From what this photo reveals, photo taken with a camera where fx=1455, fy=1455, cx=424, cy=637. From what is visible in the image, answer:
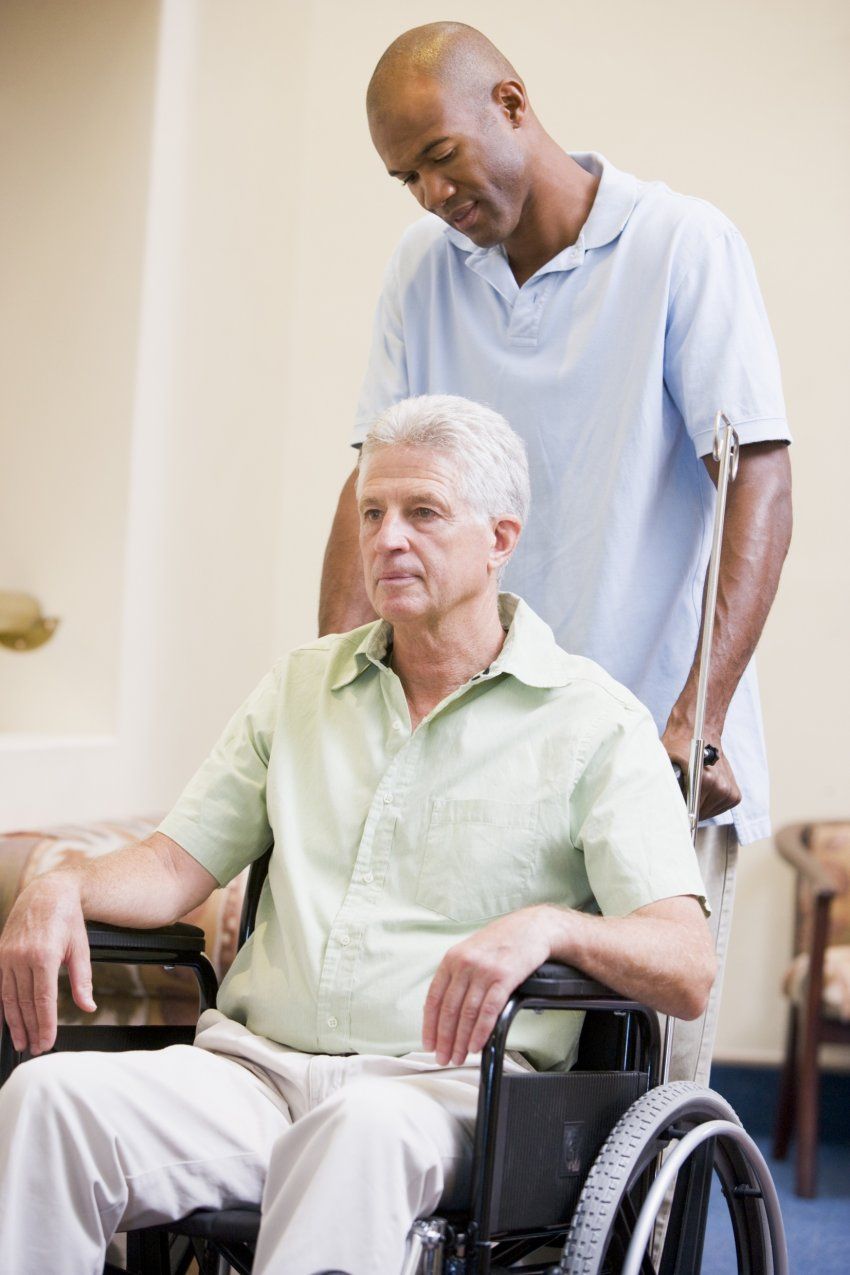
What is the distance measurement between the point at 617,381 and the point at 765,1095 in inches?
93.2

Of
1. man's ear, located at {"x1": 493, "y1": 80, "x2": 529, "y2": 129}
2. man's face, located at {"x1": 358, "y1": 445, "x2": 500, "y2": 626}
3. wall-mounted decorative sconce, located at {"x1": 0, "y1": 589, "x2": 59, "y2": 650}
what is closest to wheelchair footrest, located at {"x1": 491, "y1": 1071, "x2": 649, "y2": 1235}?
man's face, located at {"x1": 358, "y1": 445, "x2": 500, "y2": 626}

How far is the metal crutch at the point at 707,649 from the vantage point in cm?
169

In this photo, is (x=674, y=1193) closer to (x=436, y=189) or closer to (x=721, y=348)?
(x=721, y=348)

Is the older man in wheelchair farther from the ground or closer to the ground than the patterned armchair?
farther from the ground

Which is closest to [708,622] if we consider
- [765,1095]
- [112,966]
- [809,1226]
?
[112,966]

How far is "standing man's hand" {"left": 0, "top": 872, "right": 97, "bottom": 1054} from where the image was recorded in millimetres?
1565

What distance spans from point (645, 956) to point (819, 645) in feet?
7.70

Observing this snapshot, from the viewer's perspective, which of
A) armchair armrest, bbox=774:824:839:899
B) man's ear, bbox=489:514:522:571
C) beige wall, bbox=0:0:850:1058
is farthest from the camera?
armchair armrest, bbox=774:824:839:899

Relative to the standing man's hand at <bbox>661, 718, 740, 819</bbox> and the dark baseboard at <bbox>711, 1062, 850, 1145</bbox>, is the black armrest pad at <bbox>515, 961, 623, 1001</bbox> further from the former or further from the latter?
the dark baseboard at <bbox>711, 1062, 850, 1145</bbox>

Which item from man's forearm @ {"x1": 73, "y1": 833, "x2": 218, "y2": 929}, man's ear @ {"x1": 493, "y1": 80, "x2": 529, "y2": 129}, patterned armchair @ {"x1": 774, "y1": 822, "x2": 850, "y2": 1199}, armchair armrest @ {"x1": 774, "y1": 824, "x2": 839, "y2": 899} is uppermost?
man's ear @ {"x1": 493, "y1": 80, "x2": 529, "y2": 129}

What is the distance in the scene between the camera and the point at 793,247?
11.9ft

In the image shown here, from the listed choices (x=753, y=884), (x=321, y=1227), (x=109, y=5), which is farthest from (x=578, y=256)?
(x=753, y=884)

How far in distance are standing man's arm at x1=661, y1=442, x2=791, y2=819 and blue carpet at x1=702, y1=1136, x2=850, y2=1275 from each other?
1312mm

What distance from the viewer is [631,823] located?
157 centimetres
